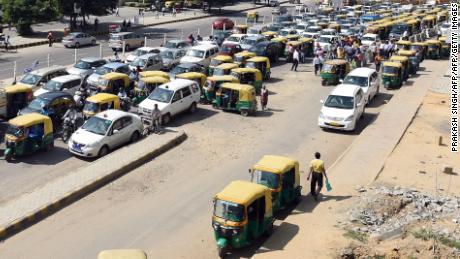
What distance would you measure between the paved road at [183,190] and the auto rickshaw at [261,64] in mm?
5093

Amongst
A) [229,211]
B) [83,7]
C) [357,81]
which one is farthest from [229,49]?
[229,211]

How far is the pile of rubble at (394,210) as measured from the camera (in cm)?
1534

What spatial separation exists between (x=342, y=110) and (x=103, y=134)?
10886 mm

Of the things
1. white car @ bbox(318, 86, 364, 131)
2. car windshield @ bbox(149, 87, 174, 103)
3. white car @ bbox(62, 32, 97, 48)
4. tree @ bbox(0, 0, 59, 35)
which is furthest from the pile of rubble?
tree @ bbox(0, 0, 59, 35)

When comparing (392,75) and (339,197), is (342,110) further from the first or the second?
(392,75)

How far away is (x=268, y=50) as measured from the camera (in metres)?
40.9

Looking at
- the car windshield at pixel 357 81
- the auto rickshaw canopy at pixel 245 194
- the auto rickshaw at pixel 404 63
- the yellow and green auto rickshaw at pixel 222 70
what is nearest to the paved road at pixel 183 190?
the car windshield at pixel 357 81

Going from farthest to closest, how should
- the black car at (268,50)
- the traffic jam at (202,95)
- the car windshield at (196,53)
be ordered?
the black car at (268,50) < the car windshield at (196,53) < the traffic jam at (202,95)

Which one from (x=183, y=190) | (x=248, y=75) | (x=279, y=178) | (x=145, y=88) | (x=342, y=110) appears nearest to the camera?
(x=279, y=178)

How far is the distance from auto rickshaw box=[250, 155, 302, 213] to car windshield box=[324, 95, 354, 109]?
9.37 meters

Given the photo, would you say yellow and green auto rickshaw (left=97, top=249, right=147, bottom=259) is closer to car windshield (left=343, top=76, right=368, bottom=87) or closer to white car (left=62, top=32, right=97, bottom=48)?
car windshield (left=343, top=76, right=368, bottom=87)

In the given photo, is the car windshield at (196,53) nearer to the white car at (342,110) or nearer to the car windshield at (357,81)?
the car windshield at (357,81)

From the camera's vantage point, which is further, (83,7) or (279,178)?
(83,7)

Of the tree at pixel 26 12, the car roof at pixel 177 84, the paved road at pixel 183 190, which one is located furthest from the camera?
the tree at pixel 26 12
